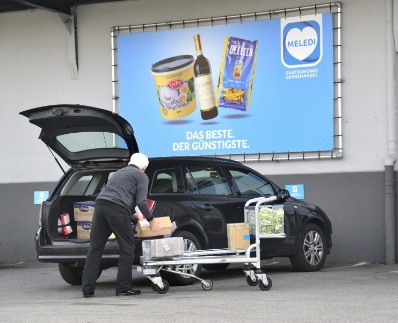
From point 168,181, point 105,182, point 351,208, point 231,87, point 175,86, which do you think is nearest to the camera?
point 168,181

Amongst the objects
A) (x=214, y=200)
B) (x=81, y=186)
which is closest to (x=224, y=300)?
(x=214, y=200)

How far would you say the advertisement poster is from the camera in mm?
14648

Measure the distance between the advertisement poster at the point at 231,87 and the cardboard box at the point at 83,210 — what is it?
492cm

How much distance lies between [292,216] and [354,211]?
110 inches

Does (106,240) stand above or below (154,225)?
below

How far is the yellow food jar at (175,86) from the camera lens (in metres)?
15.6

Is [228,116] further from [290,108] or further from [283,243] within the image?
[283,243]

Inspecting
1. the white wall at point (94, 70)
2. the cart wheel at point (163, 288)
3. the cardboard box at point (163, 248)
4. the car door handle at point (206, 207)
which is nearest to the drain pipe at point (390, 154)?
the white wall at point (94, 70)

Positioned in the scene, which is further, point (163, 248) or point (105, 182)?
point (105, 182)

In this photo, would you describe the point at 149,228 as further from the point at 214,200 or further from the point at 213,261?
the point at 214,200

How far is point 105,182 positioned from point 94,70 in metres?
5.95

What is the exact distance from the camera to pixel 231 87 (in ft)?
50.1

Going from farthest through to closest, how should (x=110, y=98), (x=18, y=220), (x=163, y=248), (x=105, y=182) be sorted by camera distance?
(x=18, y=220), (x=110, y=98), (x=105, y=182), (x=163, y=248)

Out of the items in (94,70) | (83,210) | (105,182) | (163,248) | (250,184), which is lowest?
(163,248)
